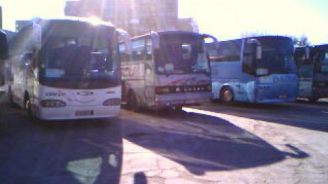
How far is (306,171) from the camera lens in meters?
8.07

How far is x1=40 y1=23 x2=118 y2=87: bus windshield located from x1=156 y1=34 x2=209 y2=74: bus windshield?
2580 mm

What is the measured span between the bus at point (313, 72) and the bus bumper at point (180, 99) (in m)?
7.23

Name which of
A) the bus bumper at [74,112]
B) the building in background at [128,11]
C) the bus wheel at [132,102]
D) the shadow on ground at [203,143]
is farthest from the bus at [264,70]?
the building in background at [128,11]

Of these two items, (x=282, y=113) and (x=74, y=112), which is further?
(x=282, y=113)

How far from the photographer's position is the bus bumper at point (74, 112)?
12.3 meters

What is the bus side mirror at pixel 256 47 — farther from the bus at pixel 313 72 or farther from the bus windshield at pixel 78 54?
the bus windshield at pixel 78 54

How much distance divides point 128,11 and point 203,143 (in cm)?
6359

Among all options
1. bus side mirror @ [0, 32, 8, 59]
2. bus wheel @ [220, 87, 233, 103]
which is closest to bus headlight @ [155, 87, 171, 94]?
bus wheel @ [220, 87, 233, 103]

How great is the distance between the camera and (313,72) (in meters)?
21.4

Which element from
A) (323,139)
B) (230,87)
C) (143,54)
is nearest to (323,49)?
(230,87)

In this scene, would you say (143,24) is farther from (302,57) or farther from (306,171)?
(306,171)

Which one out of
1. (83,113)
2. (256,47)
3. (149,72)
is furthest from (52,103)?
(256,47)

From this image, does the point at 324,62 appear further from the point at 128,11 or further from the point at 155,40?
the point at 128,11

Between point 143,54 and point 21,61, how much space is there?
4003mm
